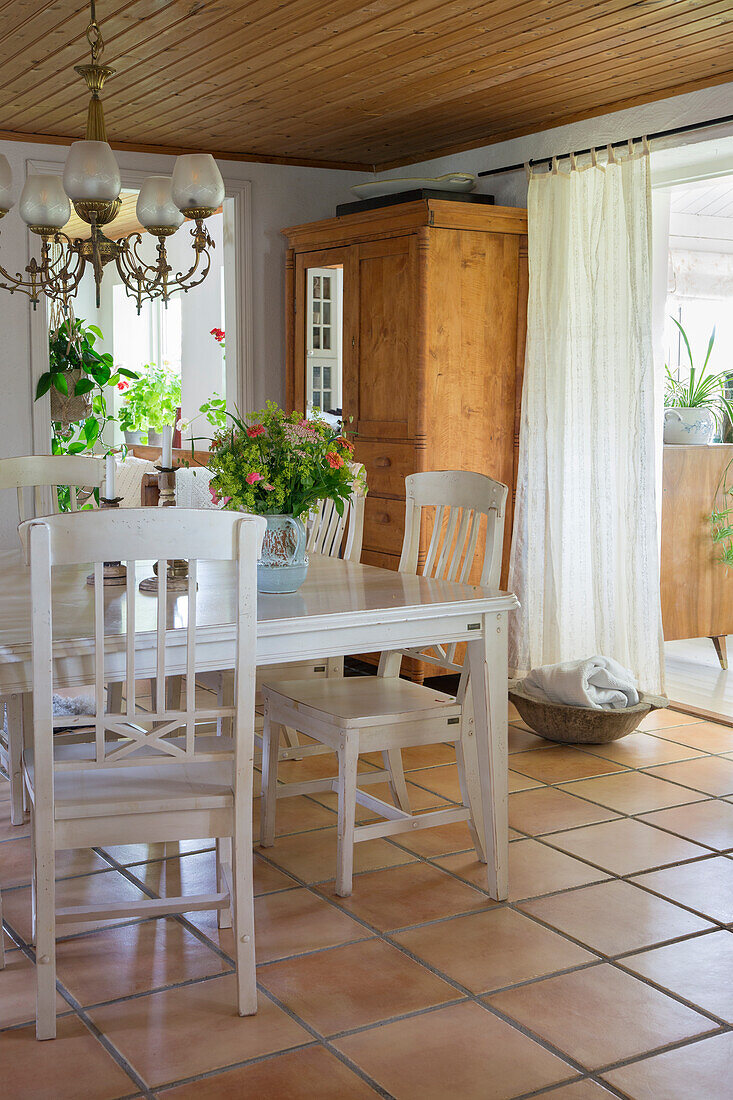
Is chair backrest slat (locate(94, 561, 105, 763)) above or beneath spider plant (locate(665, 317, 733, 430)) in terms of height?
beneath

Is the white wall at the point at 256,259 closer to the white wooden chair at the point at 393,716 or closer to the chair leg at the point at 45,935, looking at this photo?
the white wooden chair at the point at 393,716

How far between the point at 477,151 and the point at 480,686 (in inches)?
124

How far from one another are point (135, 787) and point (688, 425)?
3.81 m

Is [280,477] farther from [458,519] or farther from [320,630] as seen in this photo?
[458,519]

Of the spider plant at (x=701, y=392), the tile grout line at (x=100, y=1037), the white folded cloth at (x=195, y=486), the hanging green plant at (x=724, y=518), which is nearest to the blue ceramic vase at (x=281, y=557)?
the tile grout line at (x=100, y=1037)

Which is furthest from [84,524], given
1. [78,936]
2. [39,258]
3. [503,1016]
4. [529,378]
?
[39,258]

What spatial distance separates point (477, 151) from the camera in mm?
5004

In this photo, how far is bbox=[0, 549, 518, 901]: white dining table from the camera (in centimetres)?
220

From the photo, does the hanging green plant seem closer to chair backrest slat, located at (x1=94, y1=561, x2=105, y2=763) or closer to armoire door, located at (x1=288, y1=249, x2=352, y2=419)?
armoire door, located at (x1=288, y1=249, x2=352, y2=419)

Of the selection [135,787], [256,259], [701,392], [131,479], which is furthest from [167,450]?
[131,479]

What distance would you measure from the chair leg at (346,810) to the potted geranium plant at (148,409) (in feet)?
20.3

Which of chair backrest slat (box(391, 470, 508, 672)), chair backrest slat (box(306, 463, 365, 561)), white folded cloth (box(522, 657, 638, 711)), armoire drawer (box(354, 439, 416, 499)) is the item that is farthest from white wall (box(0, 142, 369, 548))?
chair backrest slat (box(391, 470, 508, 672))

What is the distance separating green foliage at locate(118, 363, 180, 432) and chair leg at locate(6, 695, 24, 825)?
221 inches

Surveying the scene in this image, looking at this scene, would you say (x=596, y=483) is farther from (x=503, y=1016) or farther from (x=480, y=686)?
(x=503, y=1016)
